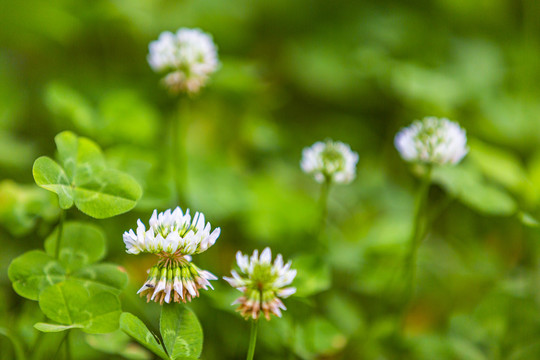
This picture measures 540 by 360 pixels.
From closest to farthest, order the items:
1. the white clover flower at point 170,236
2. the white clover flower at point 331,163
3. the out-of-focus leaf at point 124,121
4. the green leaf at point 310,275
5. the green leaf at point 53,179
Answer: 1. the white clover flower at point 170,236
2. the green leaf at point 53,179
3. the green leaf at point 310,275
4. the white clover flower at point 331,163
5. the out-of-focus leaf at point 124,121

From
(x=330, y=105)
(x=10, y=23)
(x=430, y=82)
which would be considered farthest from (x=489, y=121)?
(x=10, y=23)

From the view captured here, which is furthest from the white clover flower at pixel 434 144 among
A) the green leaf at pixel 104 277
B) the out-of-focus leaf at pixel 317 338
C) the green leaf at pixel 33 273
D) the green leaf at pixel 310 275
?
the green leaf at pixel 33 273

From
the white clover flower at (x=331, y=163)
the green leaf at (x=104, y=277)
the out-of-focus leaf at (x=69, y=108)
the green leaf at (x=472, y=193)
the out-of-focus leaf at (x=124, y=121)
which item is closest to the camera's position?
the green leaf at (x=104, y=277)

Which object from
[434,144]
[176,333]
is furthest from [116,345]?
[434,144]

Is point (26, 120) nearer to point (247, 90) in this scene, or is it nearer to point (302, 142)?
point (247, 90)

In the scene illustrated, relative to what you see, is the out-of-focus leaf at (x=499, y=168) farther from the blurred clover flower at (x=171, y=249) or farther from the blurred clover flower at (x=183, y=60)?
the blurred clover flower at (x=171, y=249)

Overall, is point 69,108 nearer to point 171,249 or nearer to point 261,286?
point 171,249
